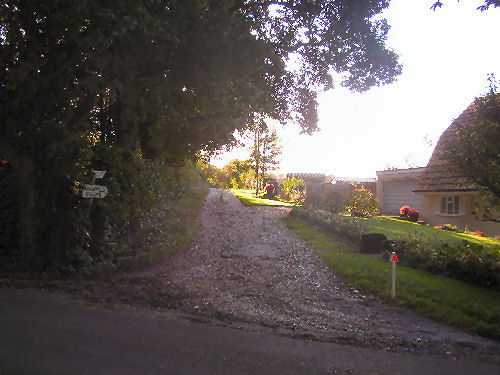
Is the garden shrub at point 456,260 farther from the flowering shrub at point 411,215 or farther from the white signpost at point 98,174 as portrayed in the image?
the flowering shrub at point 411,215

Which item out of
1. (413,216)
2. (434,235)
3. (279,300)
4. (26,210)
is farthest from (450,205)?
(26,210)

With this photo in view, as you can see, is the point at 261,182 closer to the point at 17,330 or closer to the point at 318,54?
the point at 318,54

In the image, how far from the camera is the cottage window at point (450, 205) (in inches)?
854

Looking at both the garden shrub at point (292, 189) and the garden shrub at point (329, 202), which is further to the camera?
the garden shrub at point (292, 189)

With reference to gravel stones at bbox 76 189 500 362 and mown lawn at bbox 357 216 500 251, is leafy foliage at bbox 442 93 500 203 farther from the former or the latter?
mown lawn at bbox 357 216 500 251

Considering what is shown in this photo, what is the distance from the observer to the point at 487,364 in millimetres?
5602

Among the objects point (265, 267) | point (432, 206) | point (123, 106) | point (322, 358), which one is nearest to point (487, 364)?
point (322, 358)

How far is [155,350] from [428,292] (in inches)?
236

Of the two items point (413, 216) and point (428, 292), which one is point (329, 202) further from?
point (428, 292)

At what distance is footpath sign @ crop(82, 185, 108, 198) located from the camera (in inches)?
325

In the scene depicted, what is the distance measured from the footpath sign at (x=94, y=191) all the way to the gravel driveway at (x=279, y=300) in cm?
176

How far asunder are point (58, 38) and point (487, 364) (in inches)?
375

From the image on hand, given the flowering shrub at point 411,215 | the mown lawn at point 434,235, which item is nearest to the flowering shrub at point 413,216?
the flowering shrub at point 411,215

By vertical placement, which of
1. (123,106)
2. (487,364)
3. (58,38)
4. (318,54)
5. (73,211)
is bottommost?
(487,364)
